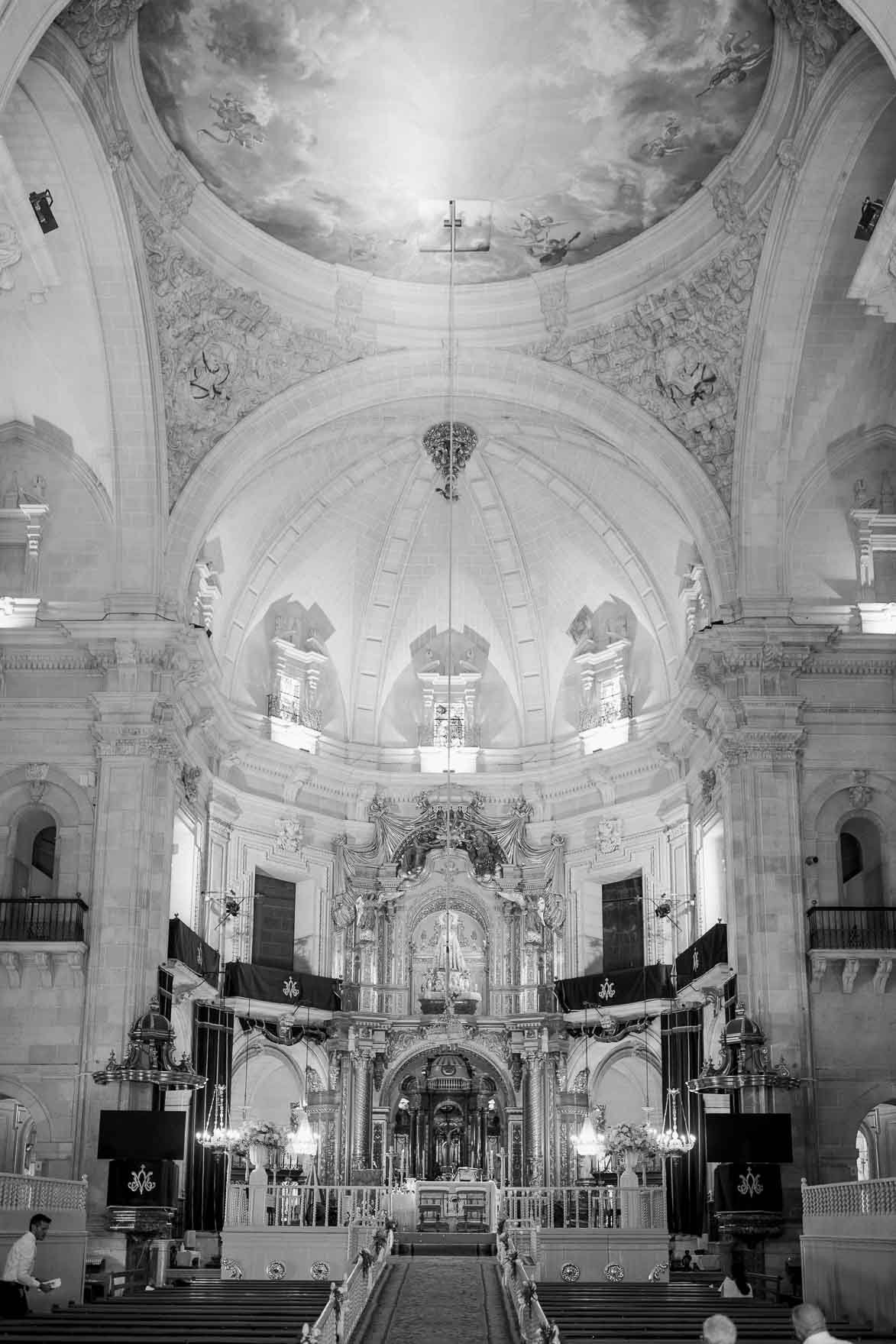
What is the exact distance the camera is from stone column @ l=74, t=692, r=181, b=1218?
26000 mm

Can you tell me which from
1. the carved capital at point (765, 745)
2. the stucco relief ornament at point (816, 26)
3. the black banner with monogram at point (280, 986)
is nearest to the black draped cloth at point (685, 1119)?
the carved capital at point (765, 745)

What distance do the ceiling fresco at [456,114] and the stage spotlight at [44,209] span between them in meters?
2.37

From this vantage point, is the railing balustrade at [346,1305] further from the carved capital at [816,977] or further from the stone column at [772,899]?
the carved capital at [816,977]

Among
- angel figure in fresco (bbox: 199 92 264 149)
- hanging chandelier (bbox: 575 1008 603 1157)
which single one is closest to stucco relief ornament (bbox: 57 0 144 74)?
angel figure in fresco (bbox: 199 92 264 149)

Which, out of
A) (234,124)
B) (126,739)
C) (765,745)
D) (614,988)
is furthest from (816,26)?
(614,988)

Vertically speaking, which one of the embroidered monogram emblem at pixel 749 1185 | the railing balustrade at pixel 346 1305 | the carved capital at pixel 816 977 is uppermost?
the carved capital at pixel 816 977

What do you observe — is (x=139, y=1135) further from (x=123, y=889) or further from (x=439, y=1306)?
(x=439, y=1306)

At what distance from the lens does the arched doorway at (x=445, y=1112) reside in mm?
35562

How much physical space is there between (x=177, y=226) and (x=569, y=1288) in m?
18.6

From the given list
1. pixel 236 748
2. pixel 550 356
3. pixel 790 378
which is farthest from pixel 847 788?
pixel 236 748

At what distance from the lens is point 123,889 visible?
27.3m

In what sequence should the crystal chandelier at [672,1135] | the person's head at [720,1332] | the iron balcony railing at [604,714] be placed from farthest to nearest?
the iron balcony railing at [604,714] → the crystal chandelier at [672,1135] → the person's head at [720,1332]

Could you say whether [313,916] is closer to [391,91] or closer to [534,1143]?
[534,1143]

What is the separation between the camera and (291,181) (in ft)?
94.0
